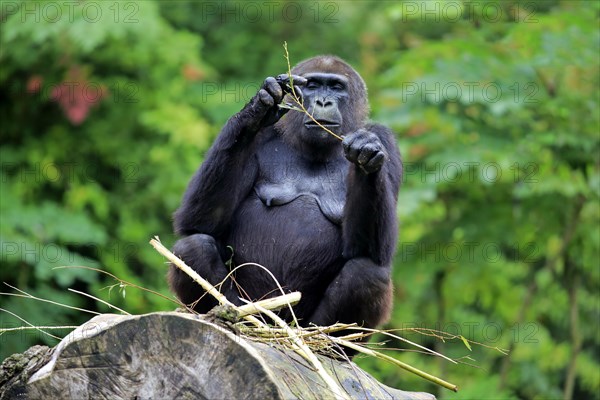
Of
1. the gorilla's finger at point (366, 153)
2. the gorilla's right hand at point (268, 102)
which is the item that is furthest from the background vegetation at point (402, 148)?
the gorilla's right hand at point (268, 102)

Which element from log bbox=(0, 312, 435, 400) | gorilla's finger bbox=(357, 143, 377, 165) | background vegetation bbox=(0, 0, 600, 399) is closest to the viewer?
log bbox=(0, 312, 435, 400)

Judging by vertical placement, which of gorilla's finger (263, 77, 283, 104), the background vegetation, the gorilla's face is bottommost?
the background vegetation

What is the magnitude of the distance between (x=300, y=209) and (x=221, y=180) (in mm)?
514

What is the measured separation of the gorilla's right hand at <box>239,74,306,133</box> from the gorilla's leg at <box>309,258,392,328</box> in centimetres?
95

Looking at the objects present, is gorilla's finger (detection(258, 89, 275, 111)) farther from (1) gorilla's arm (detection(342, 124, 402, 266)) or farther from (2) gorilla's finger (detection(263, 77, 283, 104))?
(1) gorilla's arm (detection(342, 124, 402, 266))

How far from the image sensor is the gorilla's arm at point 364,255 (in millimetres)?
5027

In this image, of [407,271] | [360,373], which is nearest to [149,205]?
[407,271]

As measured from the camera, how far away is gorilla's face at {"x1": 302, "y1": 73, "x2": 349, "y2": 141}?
5285mm

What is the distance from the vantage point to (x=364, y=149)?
4.65m

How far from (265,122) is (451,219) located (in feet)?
13.6

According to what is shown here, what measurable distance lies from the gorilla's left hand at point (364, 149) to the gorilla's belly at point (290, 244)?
783mm

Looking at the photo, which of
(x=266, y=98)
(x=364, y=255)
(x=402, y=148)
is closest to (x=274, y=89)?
(x=266, y=98)

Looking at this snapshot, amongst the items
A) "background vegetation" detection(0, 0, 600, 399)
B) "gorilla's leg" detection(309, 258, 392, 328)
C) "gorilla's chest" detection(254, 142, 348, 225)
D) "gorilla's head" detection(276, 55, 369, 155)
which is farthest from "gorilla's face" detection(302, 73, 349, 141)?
"background vegetation" detection(0, 0, 600, 399)

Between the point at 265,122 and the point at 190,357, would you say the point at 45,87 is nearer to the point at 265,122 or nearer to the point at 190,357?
the point at 265,122
